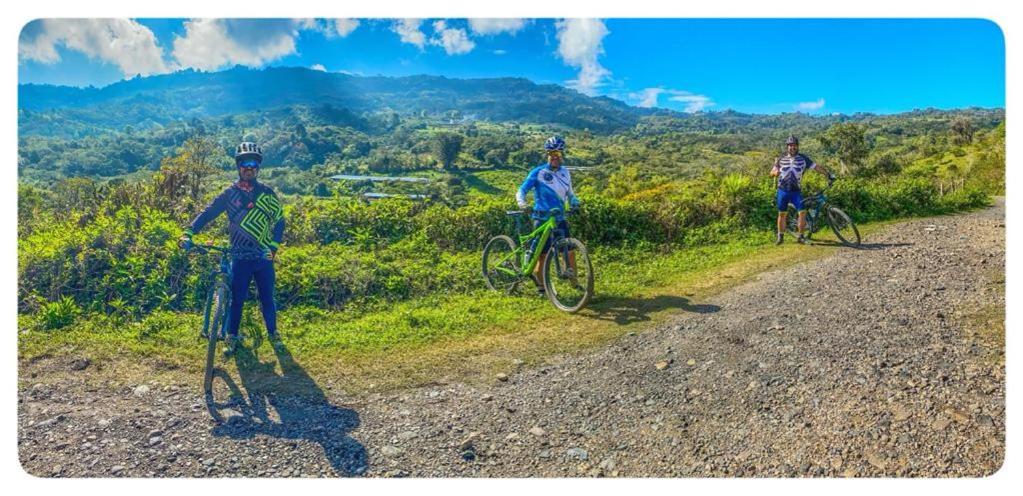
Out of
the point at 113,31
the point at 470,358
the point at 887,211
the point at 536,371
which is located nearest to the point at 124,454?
the point at 470,358

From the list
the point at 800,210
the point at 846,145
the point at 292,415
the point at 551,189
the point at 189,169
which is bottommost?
the point at 292,415

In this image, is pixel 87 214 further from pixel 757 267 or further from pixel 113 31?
pixel 757 267

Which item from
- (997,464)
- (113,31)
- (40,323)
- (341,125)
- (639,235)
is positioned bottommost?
(997,464)

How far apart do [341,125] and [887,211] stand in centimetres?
785

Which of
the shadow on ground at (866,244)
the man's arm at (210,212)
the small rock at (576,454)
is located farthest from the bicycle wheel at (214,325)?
the shadow on ground at (866,244)

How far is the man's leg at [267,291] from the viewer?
491cm

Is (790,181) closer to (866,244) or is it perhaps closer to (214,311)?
(866,244)

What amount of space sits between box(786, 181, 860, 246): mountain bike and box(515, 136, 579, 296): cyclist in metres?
3.96

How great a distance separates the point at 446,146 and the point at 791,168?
15.1ft

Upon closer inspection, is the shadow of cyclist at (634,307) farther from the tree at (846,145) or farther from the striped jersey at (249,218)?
the tree at (846,145)

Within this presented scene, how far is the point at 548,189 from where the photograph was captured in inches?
238

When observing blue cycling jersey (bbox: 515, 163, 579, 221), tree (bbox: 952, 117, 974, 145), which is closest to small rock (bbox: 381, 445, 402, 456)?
blue cycling jersey (bbox: 515, 163, 579, 221)

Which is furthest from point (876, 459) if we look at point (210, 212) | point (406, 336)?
point (210, 212)

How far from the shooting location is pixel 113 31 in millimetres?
4844
